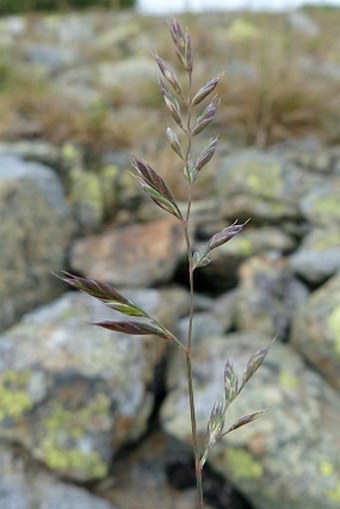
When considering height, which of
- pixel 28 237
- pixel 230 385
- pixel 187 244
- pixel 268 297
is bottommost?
pixel 268 297

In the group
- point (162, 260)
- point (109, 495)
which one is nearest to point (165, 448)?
point (109, 495)

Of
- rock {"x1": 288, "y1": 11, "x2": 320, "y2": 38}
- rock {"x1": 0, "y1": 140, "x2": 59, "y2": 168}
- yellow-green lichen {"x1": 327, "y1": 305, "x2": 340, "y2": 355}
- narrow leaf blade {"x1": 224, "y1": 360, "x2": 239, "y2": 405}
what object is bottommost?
rock {"x1": 288, "y1": 11, "x2": 320, "y2": 38}

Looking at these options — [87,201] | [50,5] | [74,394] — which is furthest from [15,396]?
[50,5]

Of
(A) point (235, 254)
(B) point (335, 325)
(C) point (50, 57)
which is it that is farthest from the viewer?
(C) point (50, 57)

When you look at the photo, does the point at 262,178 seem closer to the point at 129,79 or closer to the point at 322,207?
the point at 322,207

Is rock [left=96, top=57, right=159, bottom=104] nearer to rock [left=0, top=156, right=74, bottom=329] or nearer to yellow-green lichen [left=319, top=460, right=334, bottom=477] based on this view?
rock [left=0, top=156, right=74, bottom=329]

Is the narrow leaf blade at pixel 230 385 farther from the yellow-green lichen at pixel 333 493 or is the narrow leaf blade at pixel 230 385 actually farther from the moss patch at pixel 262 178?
the moss patch at pixel 262 178

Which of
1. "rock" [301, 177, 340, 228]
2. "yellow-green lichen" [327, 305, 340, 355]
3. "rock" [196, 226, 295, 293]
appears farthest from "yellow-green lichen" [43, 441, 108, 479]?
"rock" [301, 177, 340, 228]
